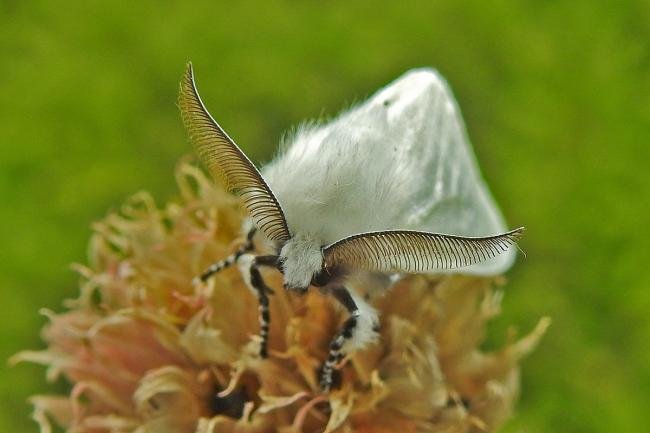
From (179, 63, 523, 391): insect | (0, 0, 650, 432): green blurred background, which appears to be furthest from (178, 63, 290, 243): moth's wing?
(0, 0, 650, 432): green blurred background

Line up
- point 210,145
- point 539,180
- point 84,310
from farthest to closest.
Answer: point 539,180, point 84,310, point 210,145

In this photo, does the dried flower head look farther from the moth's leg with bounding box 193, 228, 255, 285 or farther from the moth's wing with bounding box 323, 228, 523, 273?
the moth's wing with bounding box 323, 228, 523, 273

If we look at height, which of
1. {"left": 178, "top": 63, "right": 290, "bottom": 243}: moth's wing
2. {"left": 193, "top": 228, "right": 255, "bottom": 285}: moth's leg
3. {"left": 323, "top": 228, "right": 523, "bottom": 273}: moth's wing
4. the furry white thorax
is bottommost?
{"left": 323, "top": 228, "right": 523, "bottom": 273}: moth's wing

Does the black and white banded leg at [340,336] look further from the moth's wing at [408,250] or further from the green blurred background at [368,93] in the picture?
the green blurred background at [368,93]

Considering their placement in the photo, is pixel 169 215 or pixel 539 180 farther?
pixel 539 180

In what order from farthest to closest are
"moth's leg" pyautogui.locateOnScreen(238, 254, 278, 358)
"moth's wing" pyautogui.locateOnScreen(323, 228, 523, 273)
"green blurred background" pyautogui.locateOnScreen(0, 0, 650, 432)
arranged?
"green blurred background" pyautogui.locateOnScreen(0, 0, 650, 432), "moth's leg" pyautogui.locateOnScreen(238, 254, 278, 358), "moth's wing" pyautogui.locateOnScreen(323, 228, 523, 273)

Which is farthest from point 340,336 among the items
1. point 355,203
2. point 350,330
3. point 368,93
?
point 368,93

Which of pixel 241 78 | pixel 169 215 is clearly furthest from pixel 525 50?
pixel 169 215

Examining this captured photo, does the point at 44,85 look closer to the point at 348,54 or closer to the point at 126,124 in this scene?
the point at 126,124

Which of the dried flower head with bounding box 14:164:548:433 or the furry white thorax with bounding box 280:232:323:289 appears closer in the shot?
the furry white thorax with bounding box 280:232:323:289
